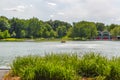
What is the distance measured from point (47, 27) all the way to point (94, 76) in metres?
165

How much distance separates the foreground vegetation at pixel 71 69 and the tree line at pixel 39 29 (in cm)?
14133

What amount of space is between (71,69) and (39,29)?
156670mm

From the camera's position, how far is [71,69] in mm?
9461

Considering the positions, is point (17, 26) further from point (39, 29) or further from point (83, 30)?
point (83, 30)

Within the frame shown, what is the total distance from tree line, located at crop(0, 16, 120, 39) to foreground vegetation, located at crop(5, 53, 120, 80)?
141m

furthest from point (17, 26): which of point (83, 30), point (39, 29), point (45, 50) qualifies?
point (45, 50)

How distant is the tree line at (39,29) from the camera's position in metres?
157

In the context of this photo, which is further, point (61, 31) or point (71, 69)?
point (61, 31)

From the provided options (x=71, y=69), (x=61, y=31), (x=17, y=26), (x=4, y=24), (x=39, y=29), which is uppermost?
(x=4, y=24)

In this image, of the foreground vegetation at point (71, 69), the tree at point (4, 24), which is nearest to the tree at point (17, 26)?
the tree at point (4, 24)

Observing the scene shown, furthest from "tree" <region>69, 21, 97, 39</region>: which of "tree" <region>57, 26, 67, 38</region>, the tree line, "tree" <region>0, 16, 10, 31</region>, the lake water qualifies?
the lake water

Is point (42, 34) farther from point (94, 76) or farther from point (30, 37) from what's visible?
point (94, 76)

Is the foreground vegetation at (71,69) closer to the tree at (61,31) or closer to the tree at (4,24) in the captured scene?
the tree at (4,24)

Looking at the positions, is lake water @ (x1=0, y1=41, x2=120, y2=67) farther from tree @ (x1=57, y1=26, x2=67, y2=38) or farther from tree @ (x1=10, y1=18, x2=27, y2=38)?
tree @ (x1=57, y1=26, x2=67, y2=38)
